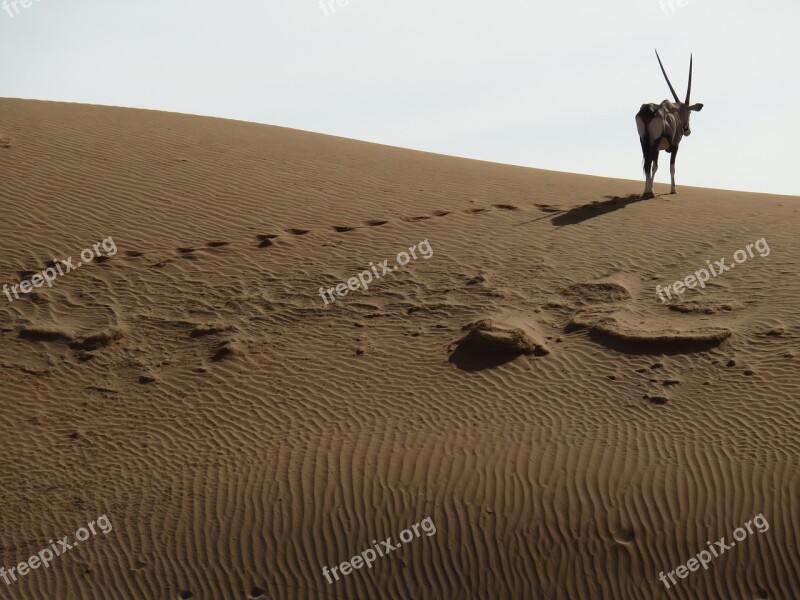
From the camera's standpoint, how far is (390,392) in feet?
30.9

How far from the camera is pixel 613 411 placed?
873cm

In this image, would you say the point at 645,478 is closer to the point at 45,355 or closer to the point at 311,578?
the point at 311,578

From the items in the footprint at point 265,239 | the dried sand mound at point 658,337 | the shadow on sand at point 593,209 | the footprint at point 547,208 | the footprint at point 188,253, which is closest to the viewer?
the dried sand mound at point 658,337

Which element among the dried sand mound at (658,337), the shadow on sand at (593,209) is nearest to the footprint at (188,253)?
the shadow on sand at (593,209)

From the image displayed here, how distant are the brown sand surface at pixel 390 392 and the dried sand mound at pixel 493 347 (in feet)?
0.10

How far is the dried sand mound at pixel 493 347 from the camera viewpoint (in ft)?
32.2

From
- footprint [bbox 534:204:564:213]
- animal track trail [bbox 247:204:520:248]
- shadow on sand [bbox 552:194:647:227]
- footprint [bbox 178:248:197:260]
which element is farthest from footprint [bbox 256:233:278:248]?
footprint [bbox 534:204:564:213]

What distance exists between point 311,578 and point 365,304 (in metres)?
4.55

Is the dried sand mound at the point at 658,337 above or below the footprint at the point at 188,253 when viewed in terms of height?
below

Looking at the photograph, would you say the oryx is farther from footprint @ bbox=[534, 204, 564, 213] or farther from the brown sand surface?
footprint @ bbox=[534, 204, 564, 213]

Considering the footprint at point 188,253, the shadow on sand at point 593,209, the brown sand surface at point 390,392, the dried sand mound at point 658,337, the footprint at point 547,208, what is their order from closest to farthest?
1. the brown sand surface at point 390,392
2. the dried sand mound at point 658,337
3. the footprint at point 188,253
4. the shadow on sand at point 593,209
5. the footprint at point 547,208

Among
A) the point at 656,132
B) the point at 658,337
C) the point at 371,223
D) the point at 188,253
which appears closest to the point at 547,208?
the point at 656,132

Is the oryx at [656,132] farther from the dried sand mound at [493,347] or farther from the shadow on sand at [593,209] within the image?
the dried sand mound at [493,347]

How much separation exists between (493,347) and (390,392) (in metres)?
1.29
